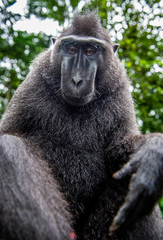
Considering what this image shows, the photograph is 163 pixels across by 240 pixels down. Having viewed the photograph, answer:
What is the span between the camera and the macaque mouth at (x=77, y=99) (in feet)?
9.82

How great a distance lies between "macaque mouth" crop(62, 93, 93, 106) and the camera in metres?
2.99

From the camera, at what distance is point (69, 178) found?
2.91 meters

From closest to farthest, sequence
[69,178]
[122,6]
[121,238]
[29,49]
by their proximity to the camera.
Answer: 1. [121,238]
2. [69,178]
3. [122,6]
4. [29,49]

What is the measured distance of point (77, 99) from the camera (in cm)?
301

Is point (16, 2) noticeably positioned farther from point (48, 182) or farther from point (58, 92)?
point (48, 182)

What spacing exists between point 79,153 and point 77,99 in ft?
2.01

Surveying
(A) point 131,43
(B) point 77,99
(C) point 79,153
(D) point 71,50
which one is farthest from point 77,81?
(A) point 131,43

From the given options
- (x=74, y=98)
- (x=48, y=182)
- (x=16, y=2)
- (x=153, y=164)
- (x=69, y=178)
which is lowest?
(x=69, y=178)

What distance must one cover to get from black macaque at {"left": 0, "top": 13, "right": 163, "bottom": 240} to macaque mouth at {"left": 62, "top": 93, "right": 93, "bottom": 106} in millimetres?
12

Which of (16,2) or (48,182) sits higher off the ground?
(16,2)

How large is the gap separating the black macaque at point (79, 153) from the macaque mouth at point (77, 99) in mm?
12

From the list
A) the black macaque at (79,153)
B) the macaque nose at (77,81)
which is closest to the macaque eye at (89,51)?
the black macaque at (79,153)

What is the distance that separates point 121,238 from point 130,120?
1.36 m

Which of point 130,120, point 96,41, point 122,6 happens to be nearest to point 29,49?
point 122,6
